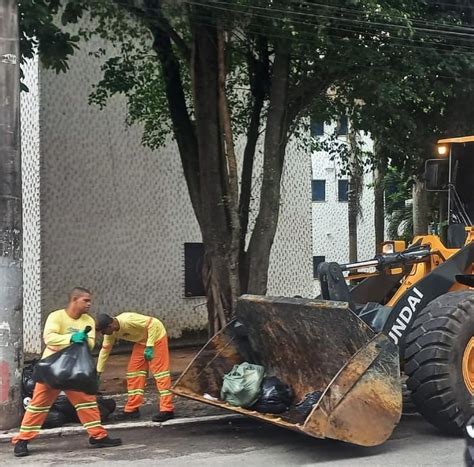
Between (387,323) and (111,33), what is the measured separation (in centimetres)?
791

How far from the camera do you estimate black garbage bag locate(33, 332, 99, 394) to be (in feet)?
21.6

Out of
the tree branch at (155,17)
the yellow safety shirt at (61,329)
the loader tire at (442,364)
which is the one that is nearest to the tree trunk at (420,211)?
the tree branch at (155,17)

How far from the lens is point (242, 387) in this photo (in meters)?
7.36

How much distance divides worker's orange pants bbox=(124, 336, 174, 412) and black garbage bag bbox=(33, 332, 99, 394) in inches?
54.3

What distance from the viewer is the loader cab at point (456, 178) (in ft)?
28.6

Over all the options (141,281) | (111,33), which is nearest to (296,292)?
(141,281)

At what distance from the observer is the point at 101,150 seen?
46.8ft

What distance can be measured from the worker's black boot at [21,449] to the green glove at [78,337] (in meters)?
1.02

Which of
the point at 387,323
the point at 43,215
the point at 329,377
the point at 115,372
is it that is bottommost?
the point at 115,372

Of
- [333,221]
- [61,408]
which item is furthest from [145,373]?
[333,221]

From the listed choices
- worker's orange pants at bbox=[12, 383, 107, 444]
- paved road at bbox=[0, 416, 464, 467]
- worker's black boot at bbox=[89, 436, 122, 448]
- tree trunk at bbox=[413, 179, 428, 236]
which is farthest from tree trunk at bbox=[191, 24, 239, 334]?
tree trunk at bbox=[413, 179, 428, 236]

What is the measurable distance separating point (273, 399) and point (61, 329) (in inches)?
83.7

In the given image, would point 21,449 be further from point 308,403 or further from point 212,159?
point 212,159

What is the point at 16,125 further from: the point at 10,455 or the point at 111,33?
the point at 111,33
